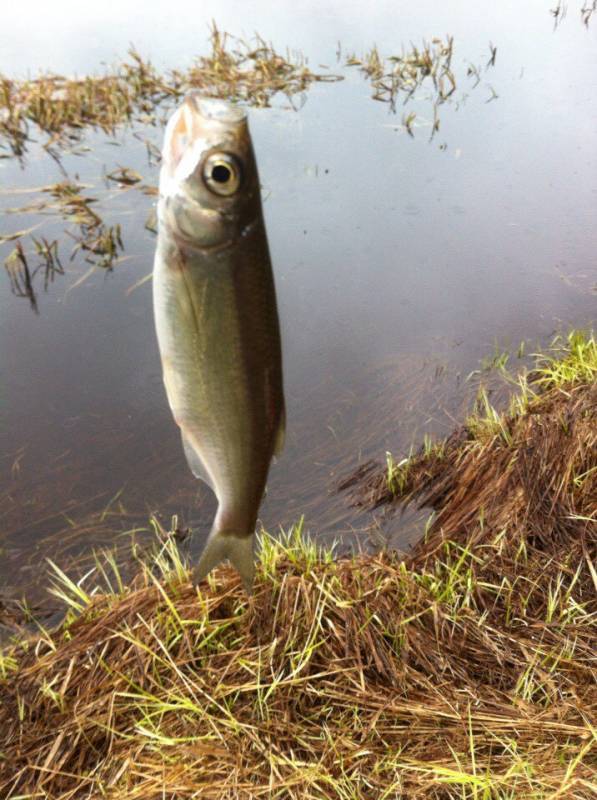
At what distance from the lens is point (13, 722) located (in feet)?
8.09

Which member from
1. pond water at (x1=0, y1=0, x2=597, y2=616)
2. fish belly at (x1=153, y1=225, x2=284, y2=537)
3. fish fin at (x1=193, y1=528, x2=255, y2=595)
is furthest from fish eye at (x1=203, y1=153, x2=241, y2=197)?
pond water at (x1=0, y1=0, x2=597, y2=616)

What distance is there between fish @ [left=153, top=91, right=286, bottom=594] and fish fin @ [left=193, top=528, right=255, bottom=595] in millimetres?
262

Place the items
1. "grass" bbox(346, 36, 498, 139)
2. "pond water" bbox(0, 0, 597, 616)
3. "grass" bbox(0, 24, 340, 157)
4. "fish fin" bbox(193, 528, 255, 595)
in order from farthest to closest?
"grass" bbox(346, 36, 498, 139), "grass" bbox(0, 24, 340, 157), "pond water" bbox(0, 0, 597, 616), "fish fin" bbox(193, 528, 255, 595)

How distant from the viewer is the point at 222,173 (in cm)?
131

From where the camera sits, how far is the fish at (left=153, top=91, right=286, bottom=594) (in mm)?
1315

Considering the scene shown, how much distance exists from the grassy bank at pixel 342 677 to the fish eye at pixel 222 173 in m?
1.86

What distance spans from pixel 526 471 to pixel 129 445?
8.52ft

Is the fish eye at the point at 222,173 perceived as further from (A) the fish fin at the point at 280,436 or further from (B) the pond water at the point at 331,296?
(B) the pond water at the point at 331,296

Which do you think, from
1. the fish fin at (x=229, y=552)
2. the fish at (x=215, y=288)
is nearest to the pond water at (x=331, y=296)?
the fish fin at (x=229, y=552)

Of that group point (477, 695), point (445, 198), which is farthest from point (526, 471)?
point (445, 198)

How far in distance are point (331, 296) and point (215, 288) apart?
4.68m

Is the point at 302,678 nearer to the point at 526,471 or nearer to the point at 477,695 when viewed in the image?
the point at 477,695

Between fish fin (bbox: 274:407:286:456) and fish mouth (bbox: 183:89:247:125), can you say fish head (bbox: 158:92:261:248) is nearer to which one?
fish mouth (bbox: 183:89:247:125)

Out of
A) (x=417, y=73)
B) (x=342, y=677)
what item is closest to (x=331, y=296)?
(x=342, y=677)
